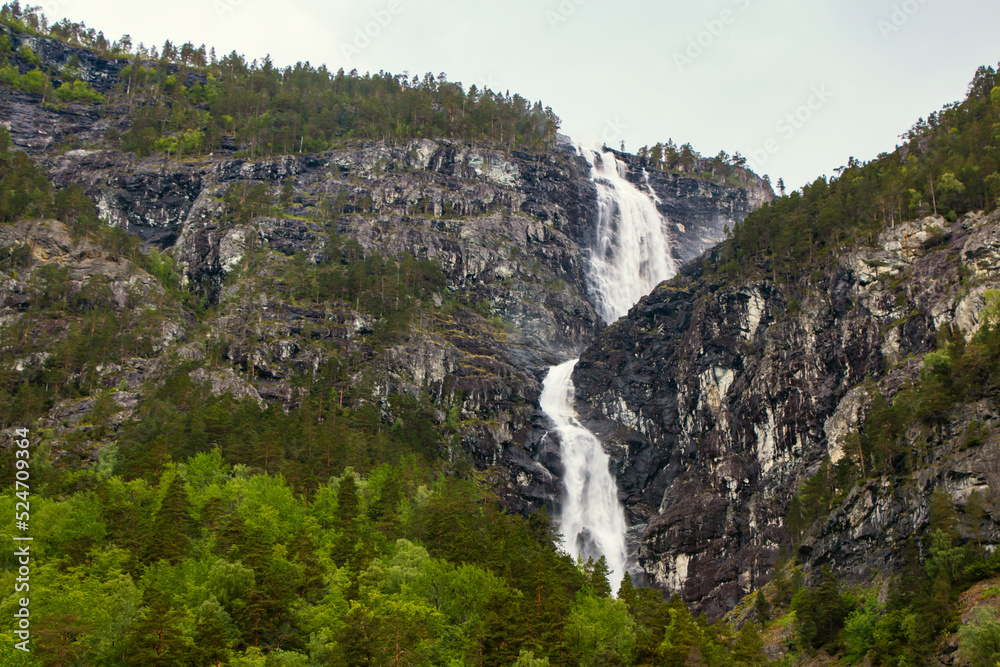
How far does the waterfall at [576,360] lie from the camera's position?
104625 millimetres

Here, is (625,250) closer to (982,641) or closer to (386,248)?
(386,248)

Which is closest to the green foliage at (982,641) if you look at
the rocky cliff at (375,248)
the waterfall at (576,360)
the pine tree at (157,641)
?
the waterfall at (576,360)

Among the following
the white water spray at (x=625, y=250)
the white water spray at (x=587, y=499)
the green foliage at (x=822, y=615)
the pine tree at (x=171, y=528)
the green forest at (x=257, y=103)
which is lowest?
the green foliage at (x=822, y=615)

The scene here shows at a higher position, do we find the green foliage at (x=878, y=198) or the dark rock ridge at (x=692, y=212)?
the dark rock ridge at (x=692, y=212)

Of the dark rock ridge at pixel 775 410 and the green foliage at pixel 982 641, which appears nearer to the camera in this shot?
the green foliage at pixel 982 641

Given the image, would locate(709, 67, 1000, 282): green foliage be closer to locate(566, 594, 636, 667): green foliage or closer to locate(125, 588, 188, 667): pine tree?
locate(566, 594, 636, 667): green foliage

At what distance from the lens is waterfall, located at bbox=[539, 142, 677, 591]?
4119 inches

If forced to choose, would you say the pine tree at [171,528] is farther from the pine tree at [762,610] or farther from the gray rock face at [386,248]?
the pine tree at [762,610]

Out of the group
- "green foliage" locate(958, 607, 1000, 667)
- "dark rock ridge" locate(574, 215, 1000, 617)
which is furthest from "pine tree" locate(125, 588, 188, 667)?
"dark rock ridge" locate(574, 215, 1000, 617)

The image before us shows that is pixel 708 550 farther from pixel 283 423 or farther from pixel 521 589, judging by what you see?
pixel 283 423

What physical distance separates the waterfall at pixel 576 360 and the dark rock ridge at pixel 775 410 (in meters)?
3.09

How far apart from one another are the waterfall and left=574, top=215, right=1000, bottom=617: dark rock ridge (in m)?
3.09

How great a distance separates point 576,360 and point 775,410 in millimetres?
47433

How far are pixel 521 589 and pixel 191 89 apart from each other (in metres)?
167
